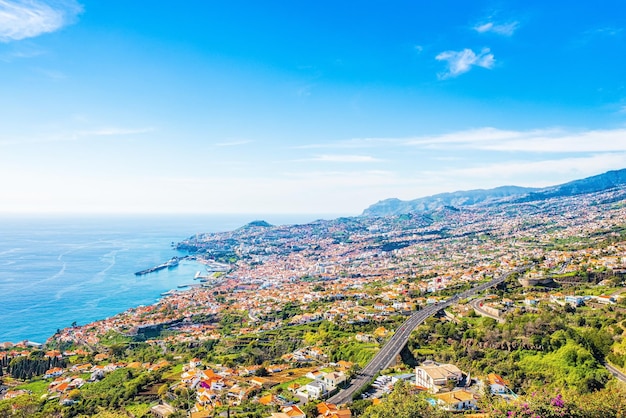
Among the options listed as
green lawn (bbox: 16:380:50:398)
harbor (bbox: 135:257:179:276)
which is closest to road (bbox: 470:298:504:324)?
green lawn (bbox: 16:380:50:398)

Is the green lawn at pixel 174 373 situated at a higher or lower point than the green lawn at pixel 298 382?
lower

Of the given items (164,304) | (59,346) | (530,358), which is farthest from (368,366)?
(164,304)

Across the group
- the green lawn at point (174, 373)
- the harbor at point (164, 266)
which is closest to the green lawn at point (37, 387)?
the green lawn at point (174, 373)

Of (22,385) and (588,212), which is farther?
(588,212)

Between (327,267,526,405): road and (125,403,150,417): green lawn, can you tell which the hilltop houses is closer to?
(327,267,526,405): road

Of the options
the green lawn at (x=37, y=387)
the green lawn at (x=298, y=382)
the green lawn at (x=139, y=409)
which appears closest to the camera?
the green lawn at (x=139, y=409)

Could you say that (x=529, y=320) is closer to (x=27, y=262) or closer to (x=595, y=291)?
(x=595, y=291)

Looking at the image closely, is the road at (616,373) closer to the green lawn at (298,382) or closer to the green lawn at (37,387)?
the green lawn at (298,382)
